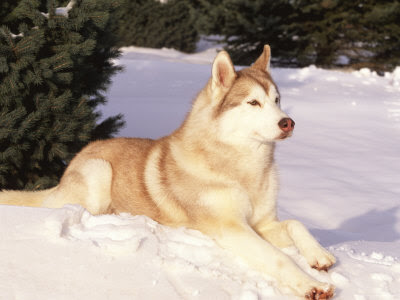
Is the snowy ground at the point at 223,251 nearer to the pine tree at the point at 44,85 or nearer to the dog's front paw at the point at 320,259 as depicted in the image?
the dog's front paw at the point at 320,259

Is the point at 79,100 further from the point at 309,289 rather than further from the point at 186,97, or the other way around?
the point at 186,97

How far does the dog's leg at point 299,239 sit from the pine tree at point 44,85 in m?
2.76

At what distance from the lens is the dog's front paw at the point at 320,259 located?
2951 mm

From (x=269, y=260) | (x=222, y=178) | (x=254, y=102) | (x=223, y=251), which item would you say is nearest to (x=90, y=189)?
(x=222, y=178)

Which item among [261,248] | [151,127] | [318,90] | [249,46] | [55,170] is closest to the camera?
[261,248]

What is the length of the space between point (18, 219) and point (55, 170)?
2.57 m

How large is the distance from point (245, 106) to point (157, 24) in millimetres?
20436

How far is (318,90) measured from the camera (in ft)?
37.4

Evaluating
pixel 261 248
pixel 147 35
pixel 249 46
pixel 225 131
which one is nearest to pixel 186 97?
pixel 225 131

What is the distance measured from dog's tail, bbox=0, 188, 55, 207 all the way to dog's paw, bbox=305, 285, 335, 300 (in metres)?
2.54

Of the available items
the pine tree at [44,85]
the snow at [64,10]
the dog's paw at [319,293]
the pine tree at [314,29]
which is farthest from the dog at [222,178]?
the pine tree at [314,29]

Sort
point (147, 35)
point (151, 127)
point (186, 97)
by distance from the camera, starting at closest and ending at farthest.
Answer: point (151, 127), point (186, 97), point (147, 35)

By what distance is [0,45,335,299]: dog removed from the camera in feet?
9.96

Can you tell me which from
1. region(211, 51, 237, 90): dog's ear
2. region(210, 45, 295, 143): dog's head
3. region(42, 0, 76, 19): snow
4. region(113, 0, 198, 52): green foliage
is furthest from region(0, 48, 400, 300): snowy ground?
region(113, 0, 198, 52): green foliage
